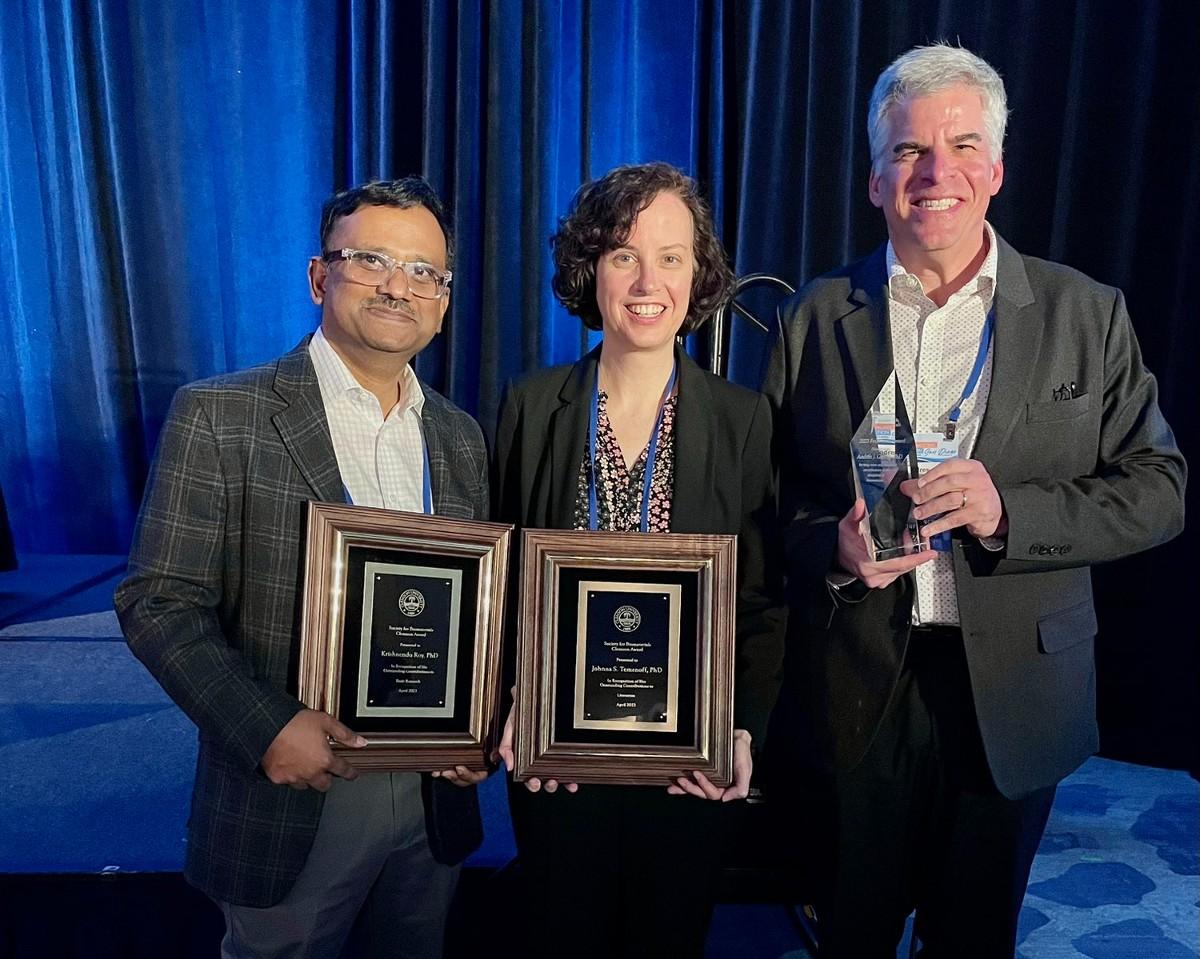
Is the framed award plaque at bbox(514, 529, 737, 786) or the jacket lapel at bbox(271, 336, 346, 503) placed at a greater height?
the jacket lapel at bbox(271, 336, 346, 503)

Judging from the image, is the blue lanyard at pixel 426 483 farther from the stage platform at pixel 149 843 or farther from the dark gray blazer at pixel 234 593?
the stage platform at pixel 149 843

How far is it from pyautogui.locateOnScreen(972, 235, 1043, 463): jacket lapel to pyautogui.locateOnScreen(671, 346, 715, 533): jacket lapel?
47 cm

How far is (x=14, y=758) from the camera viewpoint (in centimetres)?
248

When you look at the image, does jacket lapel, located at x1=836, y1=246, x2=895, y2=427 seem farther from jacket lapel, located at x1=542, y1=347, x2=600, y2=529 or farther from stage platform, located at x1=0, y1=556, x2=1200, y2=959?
stage platform, located at x1=0, y1=556, x2=1200, y2=959

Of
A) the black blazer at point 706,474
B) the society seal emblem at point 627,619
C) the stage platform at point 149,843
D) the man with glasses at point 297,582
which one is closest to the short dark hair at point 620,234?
the black blazer at point 706,474

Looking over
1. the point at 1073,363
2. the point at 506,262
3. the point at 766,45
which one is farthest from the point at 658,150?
the point at 1073,363

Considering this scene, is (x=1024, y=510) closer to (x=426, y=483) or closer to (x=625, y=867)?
(x=625, y=867)

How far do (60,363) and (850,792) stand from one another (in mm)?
4352

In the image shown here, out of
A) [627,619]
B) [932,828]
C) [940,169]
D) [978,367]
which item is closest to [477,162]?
[940,169]

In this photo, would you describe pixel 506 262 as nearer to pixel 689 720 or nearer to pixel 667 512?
pixel 667 512

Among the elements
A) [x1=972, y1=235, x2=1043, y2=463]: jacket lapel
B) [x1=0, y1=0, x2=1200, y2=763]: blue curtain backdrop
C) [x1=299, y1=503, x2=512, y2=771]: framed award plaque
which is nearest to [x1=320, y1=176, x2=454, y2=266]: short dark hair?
[x1=299, y1=503, x2=512, y2=771]: framed award plaque

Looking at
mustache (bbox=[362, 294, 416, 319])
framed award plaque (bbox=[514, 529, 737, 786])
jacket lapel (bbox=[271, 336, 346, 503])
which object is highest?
mustache (bbox=[362, 294, 416, 319])

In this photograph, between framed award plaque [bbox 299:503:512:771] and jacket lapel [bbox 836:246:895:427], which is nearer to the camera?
framed award plaque [bbox 299:503:512:771]

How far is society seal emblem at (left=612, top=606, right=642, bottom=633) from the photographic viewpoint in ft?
4.83
